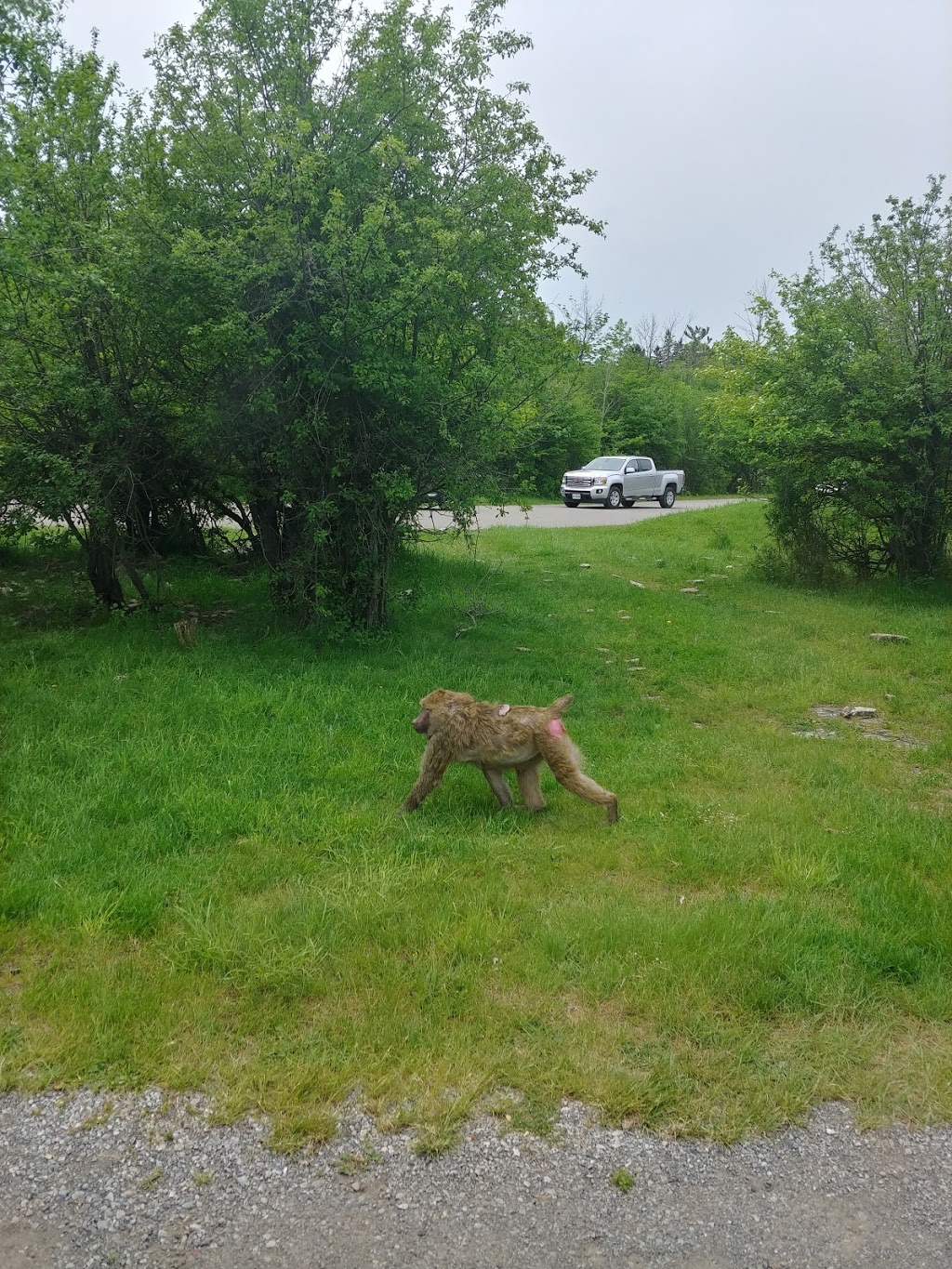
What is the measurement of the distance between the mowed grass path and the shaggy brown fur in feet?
0.82

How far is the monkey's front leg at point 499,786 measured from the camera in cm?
573

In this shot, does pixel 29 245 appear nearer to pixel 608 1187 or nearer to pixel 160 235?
pixel 160 235

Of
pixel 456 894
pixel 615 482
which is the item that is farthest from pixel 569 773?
pixel 615 482

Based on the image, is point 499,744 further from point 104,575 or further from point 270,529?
point 104,575

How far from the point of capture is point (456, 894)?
4.55m

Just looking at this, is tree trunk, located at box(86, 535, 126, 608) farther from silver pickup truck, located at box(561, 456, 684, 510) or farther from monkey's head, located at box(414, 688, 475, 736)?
silver pickup truck, located at box(561, 456, 684, 510)

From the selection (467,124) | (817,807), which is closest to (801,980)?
(817,807)

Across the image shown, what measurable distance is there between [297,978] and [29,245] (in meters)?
6.94

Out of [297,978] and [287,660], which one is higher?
[287,660]

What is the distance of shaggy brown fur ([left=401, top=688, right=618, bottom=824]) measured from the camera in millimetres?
5422

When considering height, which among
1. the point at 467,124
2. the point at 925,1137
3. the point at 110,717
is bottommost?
the point at 925,1137

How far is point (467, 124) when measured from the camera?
33.3ft

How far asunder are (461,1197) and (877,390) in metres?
12.6

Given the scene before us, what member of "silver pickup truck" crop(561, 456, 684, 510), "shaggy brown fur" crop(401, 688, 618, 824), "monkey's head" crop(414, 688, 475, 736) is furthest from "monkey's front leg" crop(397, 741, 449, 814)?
"silver pickup truck" crop(561, 456, 684, 510)
